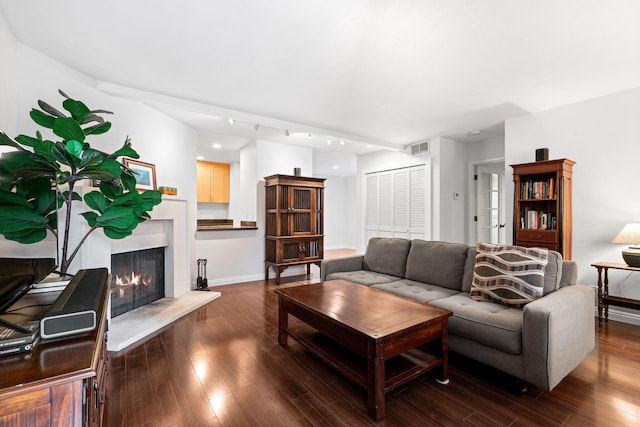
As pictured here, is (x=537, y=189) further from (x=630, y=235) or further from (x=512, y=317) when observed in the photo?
(x=512, y=317)

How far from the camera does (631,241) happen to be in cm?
271

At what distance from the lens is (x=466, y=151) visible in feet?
17.2

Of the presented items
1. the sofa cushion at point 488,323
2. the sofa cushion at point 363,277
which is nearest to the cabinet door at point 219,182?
the sofa cushion at point 363,277

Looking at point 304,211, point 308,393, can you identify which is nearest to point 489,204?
point 304,211

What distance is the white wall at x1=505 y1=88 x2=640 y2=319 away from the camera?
306cm

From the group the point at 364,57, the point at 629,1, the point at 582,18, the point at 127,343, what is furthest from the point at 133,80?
the point at 629,1

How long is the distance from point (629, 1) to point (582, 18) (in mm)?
217

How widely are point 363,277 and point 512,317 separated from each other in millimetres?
1534

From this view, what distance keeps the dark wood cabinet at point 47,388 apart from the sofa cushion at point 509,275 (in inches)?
95.9

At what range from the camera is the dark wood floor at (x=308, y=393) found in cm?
160

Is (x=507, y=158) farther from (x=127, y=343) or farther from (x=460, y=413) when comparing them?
(x=127, y=343)

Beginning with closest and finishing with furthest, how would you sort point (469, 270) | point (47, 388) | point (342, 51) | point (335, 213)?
point (47, 388)
point (342, 51)
point (469, 270)
point (335, 213)

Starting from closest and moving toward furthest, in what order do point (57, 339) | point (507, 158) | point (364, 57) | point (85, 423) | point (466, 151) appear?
point (85, 423)
point (57, 339)
point (364, 57)
point (507, 158)
point (466, 151)

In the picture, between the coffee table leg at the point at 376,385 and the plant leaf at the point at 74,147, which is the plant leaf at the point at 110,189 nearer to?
the plant leaf at the point at 74,147
